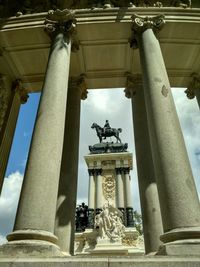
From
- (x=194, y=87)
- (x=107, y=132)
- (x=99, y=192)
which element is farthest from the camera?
(x=107, y=132)

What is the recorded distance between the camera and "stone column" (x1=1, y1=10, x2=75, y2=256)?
11211 mm

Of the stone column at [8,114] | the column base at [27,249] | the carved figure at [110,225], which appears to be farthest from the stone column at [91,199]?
the column base at [27,249]

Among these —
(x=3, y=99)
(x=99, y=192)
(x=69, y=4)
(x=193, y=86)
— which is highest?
(x=69, y=4)

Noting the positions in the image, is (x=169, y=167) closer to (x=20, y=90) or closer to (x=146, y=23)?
(x=146, y=23)

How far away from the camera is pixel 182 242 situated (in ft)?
35.7

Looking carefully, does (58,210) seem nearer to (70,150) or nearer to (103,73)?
(70,150)

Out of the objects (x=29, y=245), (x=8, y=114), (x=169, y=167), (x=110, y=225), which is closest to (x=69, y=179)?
(x=169, y=167)

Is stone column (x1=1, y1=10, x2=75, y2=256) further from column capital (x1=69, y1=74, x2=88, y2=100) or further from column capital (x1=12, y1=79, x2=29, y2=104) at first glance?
column capital (x1=12, y1=79, x2=29, y2=104)

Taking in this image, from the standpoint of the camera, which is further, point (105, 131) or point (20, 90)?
point (105, 131)

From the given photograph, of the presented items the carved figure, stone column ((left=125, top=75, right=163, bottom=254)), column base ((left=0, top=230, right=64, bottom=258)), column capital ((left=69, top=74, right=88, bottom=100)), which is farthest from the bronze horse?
column base ((left=0, top=230, right=64, bottom=258))

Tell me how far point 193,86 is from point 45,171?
73.6 feet

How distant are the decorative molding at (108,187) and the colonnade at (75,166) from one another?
132ft

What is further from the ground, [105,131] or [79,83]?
[105,131]

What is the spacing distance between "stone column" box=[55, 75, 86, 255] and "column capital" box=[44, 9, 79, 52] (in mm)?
7027
